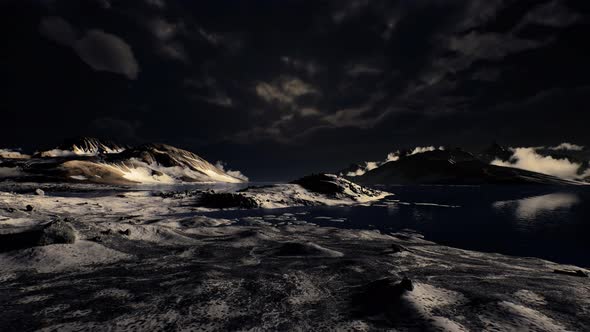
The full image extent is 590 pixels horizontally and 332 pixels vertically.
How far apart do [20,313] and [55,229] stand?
28.6 ft

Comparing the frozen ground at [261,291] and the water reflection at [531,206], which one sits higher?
the water reflection at [531,206]

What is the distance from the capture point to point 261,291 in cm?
1138

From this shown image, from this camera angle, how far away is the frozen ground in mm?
8680

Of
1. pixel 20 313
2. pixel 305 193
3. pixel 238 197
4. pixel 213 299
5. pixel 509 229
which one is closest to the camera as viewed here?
pixel 20 313

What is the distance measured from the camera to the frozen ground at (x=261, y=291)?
8680 millimetres

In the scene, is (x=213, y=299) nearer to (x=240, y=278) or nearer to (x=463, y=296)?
(x=240, y=278)

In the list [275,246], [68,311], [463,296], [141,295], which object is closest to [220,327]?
[141,295]

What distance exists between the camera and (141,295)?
10625 mm

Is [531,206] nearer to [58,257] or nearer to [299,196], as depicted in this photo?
[299,196]

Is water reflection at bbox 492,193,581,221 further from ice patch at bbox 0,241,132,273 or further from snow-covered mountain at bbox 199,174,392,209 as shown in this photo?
ice patch at bbox 0,241,132,273

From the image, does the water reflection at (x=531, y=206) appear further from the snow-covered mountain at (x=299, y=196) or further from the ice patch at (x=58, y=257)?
the ice patch at (x=58, y=257)

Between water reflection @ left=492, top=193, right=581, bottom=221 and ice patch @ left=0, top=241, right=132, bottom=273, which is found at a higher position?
water reflection @ left=492, top=193, right=581, bottom=221

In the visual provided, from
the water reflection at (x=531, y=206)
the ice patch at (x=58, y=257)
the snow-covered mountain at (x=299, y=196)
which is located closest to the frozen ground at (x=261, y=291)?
the ice patch at (x=58, y=257)

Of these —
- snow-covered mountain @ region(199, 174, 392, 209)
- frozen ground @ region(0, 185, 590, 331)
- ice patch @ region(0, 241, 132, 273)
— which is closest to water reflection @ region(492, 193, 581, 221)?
snow-covered mountain @ region(199, 174, 392, 209)
